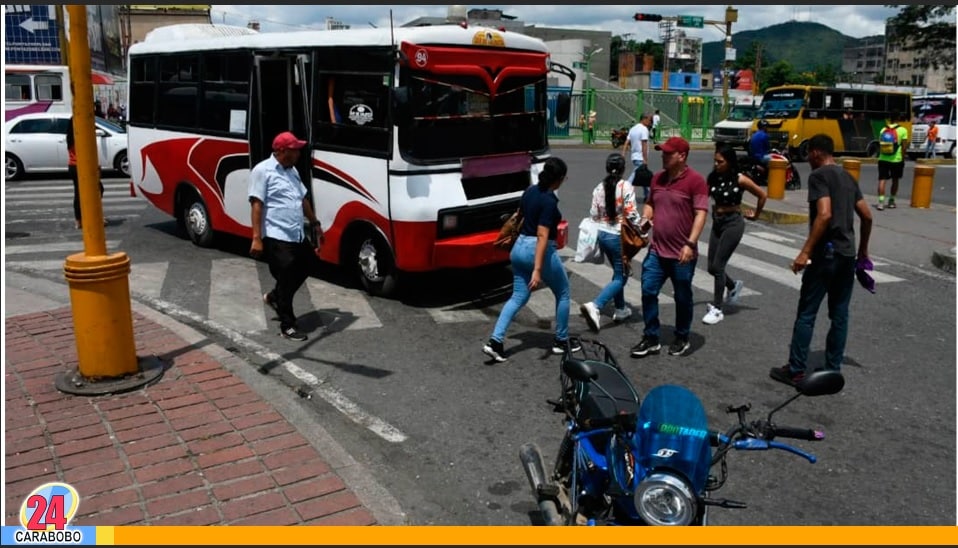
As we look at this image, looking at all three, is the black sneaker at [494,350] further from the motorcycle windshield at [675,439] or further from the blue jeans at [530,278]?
the motorcycle windshield at [675,439]

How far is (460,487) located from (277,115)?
260 inches

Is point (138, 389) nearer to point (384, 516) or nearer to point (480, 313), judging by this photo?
point (384, 516)

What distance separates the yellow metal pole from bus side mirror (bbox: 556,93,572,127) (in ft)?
20.0

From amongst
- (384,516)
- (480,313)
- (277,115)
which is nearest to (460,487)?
(384,516)

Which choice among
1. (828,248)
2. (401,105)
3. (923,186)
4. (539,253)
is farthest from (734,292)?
(923,186)

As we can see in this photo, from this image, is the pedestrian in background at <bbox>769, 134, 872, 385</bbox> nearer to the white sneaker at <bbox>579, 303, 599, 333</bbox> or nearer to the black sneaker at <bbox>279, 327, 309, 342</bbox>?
the white sneaker at <bbox>579, 303, 599, 333</bbox>

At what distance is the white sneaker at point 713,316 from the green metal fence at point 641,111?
30.5 meters

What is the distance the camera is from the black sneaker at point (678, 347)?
22.9 feet

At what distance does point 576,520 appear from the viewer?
3.55m

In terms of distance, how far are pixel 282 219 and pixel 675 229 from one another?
3.32m

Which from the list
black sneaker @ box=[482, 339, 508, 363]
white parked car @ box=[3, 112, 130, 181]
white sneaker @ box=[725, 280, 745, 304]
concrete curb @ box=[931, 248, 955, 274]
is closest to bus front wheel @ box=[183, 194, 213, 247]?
black sneaker @ box=[482, 339, 508, 363]

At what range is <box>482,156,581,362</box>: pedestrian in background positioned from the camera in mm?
6398

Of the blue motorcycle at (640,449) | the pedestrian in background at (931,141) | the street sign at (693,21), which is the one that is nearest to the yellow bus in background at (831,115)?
the pedestrian in background at (931,141)

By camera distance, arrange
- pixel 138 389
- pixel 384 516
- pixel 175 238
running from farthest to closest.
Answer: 1. pixel 175 238
2. pixel 138 389
3. pixel 384 516
